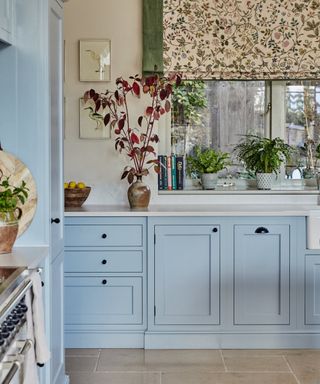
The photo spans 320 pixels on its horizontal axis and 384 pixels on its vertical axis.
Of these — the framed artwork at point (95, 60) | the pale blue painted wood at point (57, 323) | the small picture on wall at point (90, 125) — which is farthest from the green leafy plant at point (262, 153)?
the pale blue painted wood at point (57, 323)

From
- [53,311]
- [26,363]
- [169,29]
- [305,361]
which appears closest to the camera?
[26,363]

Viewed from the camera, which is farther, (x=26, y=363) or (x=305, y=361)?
(x=305, y=361)

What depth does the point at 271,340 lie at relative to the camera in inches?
163

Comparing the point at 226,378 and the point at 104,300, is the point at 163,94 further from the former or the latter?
the point at 226,378

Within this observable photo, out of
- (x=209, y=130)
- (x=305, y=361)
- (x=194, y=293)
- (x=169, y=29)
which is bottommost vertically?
(x=305, y=361)

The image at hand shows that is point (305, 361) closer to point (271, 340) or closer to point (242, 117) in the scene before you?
point (271, 340)

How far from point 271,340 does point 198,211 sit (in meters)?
0.98

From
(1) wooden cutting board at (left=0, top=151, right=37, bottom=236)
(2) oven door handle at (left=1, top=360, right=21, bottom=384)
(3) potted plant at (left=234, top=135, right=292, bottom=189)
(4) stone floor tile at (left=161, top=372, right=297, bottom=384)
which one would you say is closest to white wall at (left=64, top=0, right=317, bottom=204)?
(3) potted plant at (left=234, top=135, right=292, bottom=189)

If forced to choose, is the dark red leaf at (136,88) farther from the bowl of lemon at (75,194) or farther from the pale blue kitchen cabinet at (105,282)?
the pale blue kitchen cabinet at (105,282)

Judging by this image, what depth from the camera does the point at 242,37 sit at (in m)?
4.50

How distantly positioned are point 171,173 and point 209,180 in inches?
11.2

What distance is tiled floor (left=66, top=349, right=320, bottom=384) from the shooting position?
142 inches

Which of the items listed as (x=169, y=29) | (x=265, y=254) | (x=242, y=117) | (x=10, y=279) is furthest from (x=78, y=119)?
(x=10, y=279)

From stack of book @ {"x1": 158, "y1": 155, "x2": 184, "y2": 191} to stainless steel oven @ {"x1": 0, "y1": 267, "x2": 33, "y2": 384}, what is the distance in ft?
7.72
